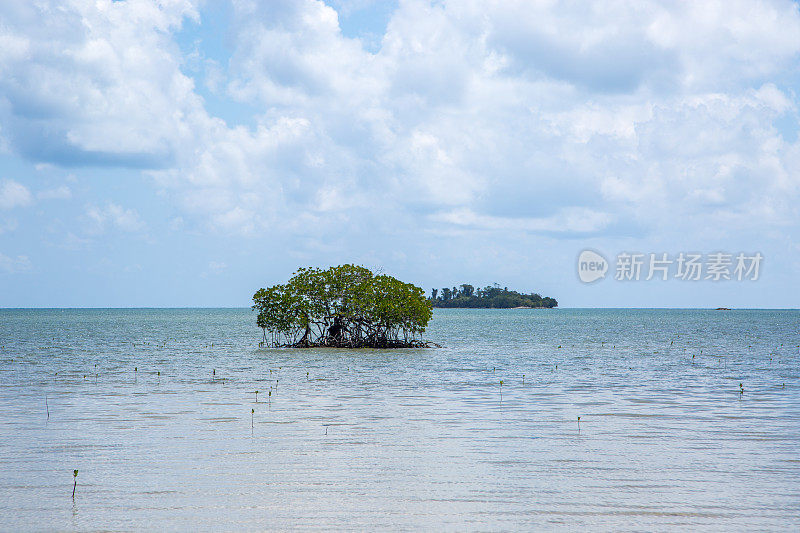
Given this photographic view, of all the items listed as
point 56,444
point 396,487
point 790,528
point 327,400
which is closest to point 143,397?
point 327,400

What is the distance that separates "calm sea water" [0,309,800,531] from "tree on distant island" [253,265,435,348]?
15943mm

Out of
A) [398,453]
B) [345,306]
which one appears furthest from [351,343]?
[398,453]

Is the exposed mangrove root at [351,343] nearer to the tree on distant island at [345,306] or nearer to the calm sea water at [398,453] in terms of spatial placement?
the tree on distant island at [345,306]

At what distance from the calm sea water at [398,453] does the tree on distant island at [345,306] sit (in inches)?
628

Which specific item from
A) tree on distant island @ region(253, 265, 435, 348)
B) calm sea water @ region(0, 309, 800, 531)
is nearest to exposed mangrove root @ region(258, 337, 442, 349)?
tree on distant island @ region(253, 265, 435, 348)

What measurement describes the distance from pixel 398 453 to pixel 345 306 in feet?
107

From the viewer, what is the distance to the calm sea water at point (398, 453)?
10898mm

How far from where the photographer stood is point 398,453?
15.0 m

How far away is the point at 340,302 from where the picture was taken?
47750mm

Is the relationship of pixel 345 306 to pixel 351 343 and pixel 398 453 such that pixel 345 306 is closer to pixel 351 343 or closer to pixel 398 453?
pixel 351 343

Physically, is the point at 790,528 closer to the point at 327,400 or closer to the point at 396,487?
the point at 396,487

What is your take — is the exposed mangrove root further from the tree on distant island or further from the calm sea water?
the calm sea water

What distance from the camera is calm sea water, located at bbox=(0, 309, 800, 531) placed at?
10.9m

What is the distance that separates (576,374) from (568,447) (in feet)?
62.6
